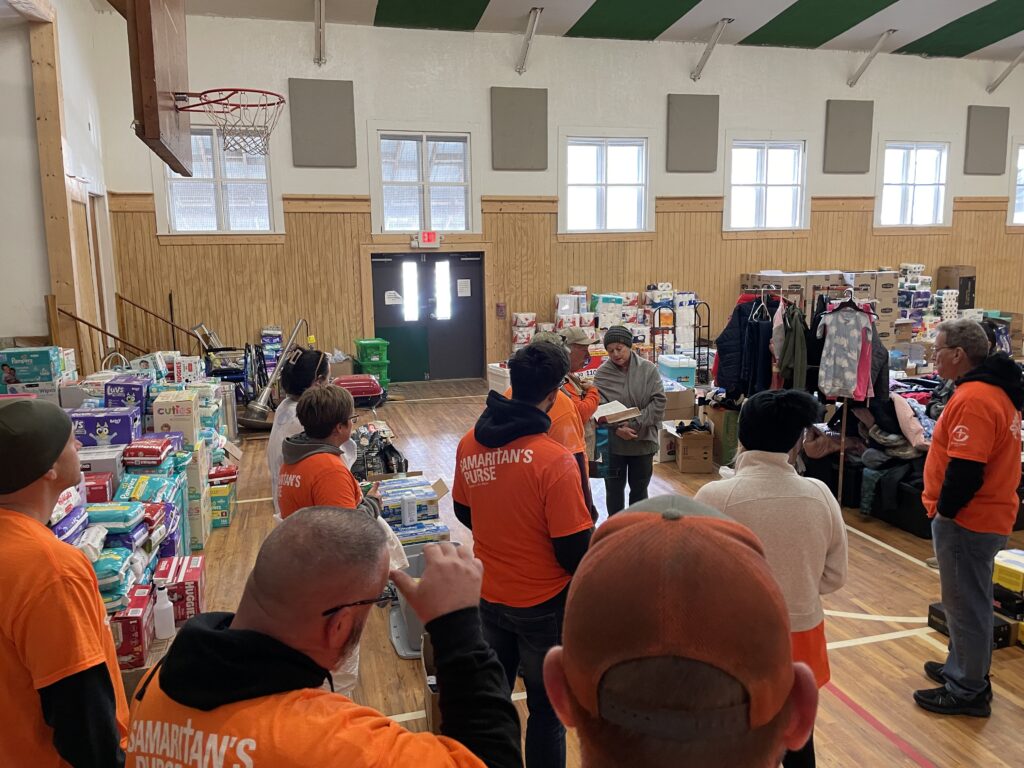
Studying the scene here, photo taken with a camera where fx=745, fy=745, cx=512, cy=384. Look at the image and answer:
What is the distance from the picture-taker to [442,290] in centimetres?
1355

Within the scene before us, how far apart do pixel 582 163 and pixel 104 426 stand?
1073 cm

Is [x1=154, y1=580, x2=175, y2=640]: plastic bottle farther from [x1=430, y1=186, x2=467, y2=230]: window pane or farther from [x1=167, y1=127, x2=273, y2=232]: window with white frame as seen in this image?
[x1=430, y1=186, x2=467, y2=230]: window pane

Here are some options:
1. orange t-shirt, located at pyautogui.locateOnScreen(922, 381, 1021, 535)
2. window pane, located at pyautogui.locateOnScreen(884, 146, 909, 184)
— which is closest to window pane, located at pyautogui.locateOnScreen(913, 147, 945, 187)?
window pane, located at pyautogui.locateOnScreen(884, 146, 909, 184)

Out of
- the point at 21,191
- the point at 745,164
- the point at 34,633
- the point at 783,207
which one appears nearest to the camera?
the point at 34,633

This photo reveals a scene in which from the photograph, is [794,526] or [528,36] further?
[528,36]

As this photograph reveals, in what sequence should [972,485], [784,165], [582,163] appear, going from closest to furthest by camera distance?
[972,485] → [582,163] → [784,165]

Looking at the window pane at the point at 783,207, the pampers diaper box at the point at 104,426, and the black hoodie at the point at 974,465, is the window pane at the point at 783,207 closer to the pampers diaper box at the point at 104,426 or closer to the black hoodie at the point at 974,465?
the black hoodie at the point at 974,465

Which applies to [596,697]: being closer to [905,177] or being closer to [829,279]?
[829,279]

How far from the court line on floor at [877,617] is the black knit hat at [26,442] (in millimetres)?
4405

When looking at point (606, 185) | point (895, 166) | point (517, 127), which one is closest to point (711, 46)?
point (606, 185)

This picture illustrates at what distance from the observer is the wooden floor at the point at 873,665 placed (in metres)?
3.37

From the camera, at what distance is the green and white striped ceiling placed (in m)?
11.9

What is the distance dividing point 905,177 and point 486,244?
911cm

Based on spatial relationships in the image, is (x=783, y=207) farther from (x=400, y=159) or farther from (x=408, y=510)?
(x=408, y=510)
